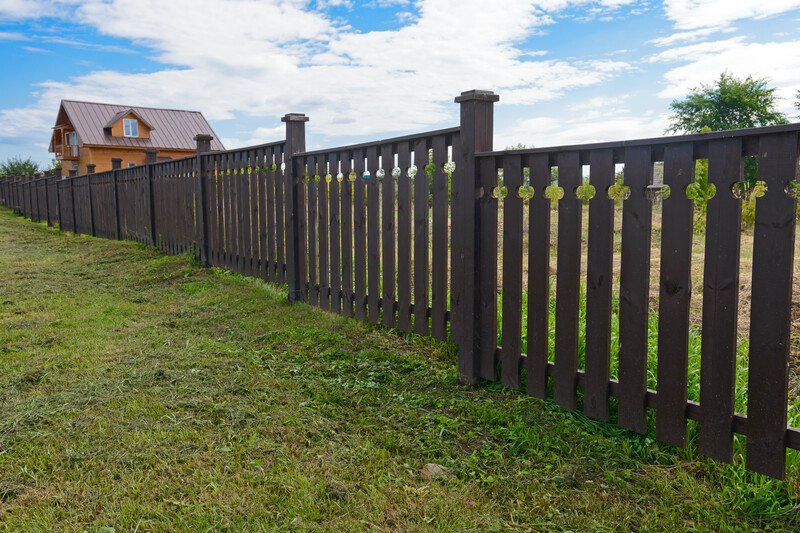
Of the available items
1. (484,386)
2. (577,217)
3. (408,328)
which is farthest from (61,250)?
(577,217)

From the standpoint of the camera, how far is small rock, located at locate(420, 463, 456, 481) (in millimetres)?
2564

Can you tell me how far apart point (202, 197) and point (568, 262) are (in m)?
6.50

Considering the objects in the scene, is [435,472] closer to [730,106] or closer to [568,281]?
[568,281]

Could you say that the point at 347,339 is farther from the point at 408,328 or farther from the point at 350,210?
the point at 350,210

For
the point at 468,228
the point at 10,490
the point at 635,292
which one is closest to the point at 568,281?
the point at 635,292

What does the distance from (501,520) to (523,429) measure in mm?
799

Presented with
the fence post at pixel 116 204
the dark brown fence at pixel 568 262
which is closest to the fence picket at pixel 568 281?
the dark brown fence at pixel 568 262

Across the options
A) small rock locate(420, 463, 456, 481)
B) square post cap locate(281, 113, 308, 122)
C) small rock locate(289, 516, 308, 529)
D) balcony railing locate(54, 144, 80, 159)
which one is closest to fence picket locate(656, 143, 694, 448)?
small rock locate(420, 463, 456, 481)

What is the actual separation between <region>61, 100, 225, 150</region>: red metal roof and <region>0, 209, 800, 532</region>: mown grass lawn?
39189mm

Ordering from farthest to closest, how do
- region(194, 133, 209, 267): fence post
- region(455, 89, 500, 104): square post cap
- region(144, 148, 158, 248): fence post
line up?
1. region(144, 148, 158, 248): fence post
2. region(194, 133, 209, 267): fence post
3. region(455, 89, 500, 104): square post cap

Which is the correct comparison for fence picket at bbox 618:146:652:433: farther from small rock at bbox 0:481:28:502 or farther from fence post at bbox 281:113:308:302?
fence post at bbox 281:113:308:302

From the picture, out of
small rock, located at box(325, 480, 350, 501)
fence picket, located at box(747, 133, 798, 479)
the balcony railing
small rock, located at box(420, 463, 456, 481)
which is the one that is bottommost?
small rock, located at box(420, 463, 456, 481)

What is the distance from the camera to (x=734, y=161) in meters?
2.38

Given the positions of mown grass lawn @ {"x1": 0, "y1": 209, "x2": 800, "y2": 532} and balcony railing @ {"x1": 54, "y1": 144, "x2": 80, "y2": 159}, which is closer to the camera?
mown grass lawn @ {"x1": 0, "y1": 209, "x2": 800, "y2": 532}
